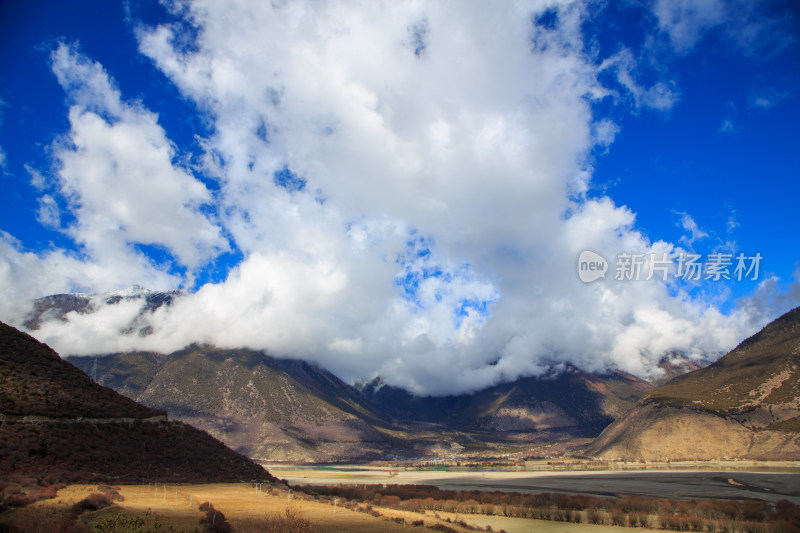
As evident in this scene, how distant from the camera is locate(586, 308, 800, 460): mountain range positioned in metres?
147

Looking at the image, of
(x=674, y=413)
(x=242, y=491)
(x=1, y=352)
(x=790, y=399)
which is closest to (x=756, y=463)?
(x=790, y=399)

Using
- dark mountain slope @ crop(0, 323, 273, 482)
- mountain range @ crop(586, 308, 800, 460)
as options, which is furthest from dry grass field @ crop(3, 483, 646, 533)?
mountain range @ crop(586, 308, 800, 460)

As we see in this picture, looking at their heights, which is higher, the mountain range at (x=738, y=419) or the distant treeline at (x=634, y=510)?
the mountain range at (x=738, y=419)

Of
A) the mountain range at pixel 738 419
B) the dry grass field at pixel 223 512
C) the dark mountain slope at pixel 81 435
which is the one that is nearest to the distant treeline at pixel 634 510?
the dry grass field at pixel 223 512

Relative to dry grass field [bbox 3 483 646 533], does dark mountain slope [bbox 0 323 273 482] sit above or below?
above

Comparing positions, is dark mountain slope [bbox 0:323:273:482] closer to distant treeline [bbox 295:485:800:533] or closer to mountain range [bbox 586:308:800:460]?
distant treeline [bbox 295:485:800:533]

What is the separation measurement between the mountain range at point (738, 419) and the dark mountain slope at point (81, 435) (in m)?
155

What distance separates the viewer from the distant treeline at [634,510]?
5284 centimetres

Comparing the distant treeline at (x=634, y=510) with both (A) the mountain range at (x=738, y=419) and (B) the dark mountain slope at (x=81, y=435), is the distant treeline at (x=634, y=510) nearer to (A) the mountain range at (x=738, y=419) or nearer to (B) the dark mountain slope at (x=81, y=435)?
(B) the dark mountain slope at (x=81, y=435)

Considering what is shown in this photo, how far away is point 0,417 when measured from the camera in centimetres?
5097

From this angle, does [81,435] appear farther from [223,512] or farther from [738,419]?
[738,419]

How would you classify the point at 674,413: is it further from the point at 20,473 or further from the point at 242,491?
the point at 20,473

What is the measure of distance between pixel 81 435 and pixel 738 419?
191258mm

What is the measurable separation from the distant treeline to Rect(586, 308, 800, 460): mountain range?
98.2 metres
